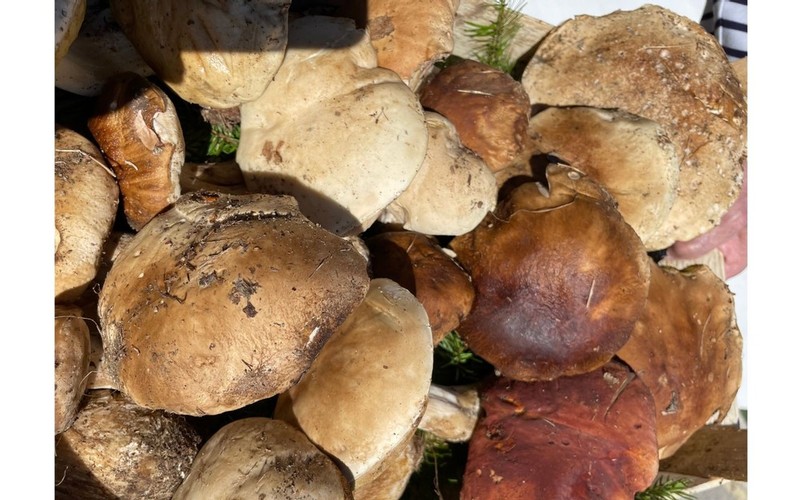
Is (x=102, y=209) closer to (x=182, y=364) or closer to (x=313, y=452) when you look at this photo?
(x=182, y=364)

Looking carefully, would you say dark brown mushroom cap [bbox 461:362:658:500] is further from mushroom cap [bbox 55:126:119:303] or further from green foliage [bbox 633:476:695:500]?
mushroom cap [bbox 55:126:119:303]

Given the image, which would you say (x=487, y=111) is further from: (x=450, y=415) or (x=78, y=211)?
(x=78, y=211)

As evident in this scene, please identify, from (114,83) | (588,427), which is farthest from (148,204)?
(588,427)

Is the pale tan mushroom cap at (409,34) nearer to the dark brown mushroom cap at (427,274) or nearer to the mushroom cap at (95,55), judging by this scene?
the dark brown mushroom cap at (427,274)

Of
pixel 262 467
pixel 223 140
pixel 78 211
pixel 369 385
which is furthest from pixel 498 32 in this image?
pixel 262 467

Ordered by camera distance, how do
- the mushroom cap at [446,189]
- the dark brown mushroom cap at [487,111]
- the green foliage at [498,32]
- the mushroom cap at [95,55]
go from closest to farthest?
the mushroom cap at [95,55] < the mushroom cap at [446,189] < the dark brown mushroom cap at [487,111] < the green foliage at [498,32]

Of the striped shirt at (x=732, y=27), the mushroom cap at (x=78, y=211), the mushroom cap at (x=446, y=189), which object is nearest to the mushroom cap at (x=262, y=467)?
the mushroom cap at (x=78, y=211)

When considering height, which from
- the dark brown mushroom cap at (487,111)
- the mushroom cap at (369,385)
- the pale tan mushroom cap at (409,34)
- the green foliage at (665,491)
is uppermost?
the pale tan mushroom cap at (409,34)
